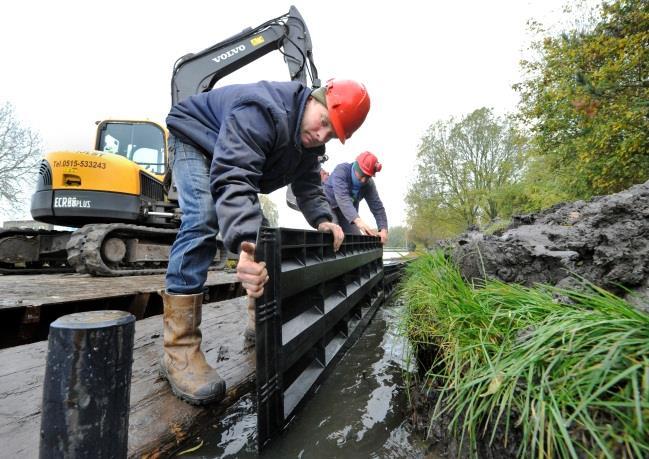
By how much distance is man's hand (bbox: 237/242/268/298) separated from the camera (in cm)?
140

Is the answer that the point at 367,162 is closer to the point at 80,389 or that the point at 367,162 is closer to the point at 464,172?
the point at 80,389

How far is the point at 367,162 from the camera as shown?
5.50 m

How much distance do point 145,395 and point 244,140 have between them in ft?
4.68

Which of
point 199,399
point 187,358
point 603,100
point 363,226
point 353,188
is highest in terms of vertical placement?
point 603,100

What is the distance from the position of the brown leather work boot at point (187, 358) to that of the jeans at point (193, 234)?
95 mm

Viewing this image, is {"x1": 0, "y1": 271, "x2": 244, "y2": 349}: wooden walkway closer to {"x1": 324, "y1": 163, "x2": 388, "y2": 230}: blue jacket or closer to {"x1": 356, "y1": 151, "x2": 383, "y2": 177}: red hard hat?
{"x1": 324, "y1": 163, "x2": 388, "y2": 230}: blue jacket

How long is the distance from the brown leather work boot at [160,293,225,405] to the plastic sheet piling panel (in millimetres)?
353

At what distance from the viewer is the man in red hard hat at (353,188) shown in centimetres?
529

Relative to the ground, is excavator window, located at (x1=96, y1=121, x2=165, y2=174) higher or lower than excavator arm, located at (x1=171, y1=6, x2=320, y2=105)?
lower

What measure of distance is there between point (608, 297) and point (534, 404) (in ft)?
1.86

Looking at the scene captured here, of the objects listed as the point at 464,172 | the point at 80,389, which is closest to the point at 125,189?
the point at 80,389

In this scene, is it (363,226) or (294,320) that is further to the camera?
(363,226)

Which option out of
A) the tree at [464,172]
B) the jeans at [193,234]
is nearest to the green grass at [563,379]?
the jeans at [193,234]

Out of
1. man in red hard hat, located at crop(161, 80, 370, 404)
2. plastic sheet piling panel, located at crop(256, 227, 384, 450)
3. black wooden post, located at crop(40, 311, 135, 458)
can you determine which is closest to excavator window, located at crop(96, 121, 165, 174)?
man in red hard hat, located at crop(161, 80, 370, 404)
